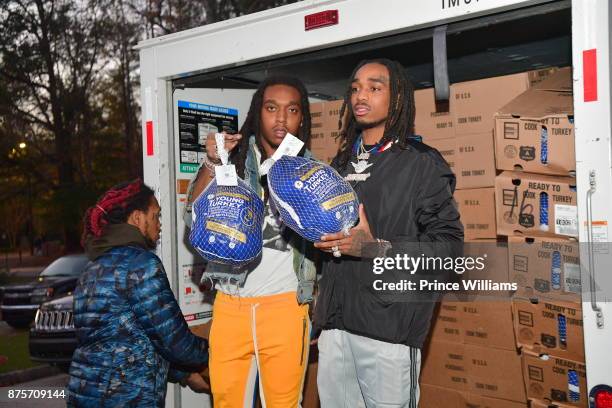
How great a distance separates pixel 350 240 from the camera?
6.91 feet

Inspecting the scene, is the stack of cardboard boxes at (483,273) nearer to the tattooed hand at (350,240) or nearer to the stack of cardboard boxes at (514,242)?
the stack of cardboard boxes at (514,242)

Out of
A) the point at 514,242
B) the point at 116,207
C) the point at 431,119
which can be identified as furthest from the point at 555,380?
the point at 116,207

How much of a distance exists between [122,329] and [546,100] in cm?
234

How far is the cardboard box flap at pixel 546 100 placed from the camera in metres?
2.73

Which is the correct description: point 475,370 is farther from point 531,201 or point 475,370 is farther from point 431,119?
point 431,119

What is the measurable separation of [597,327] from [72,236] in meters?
22.5

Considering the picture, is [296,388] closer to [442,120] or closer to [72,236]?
[442,120]

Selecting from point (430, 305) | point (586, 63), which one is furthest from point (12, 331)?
point (586, 63)

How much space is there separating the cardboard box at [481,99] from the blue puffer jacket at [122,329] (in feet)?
6.54

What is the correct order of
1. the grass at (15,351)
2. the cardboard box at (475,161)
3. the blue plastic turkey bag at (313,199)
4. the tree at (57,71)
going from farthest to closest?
1. the tree at (57,71)
2. the grass at (15,351)
3. the cardboard box at (475,161)
4. the blue plastic turkey bag at (313,199)

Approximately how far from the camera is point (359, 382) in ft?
7.40

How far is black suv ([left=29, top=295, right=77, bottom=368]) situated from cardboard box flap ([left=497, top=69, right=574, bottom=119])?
5.92 m

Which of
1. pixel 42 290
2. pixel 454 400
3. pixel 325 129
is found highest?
pixel 325 129

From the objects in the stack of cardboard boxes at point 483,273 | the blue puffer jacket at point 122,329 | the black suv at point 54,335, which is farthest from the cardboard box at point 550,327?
the black suv at point 54,335
